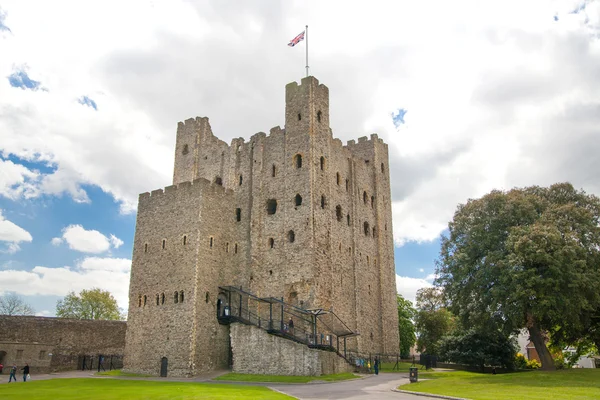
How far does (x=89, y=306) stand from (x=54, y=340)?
2603 centimetres

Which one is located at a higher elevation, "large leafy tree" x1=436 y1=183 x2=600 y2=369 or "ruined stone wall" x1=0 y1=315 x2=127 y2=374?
"large leafy tree" x1=436 y1=183 x2=600 y2=369

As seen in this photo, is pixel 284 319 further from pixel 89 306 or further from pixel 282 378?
pixel 89 306

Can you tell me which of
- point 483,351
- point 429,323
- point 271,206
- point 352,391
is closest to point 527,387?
point 352,391

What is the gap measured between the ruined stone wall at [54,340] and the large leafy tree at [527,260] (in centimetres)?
2564

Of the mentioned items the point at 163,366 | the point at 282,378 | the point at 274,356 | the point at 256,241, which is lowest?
the point at 282,378

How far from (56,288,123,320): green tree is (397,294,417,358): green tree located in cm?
3388

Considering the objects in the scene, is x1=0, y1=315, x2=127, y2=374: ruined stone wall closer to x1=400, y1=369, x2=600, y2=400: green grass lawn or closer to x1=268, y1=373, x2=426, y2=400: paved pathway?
x1=268, y1=373, x2=426, y2=400: paved pathway

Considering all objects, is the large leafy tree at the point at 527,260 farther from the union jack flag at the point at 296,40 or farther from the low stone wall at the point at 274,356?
the union jack flag at the point at 296,40

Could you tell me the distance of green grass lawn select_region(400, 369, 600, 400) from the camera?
17359mm

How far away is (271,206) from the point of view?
36.9 metres

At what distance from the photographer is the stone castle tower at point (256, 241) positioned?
3191 cm

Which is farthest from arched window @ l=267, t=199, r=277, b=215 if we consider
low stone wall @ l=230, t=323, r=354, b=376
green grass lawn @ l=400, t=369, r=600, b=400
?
green grass lawn @ l=400, t=369, r=600, b=400

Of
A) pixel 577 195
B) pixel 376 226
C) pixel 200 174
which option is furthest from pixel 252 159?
pixel 577 195

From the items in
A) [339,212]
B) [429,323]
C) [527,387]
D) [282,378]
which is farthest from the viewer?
[429,323]
